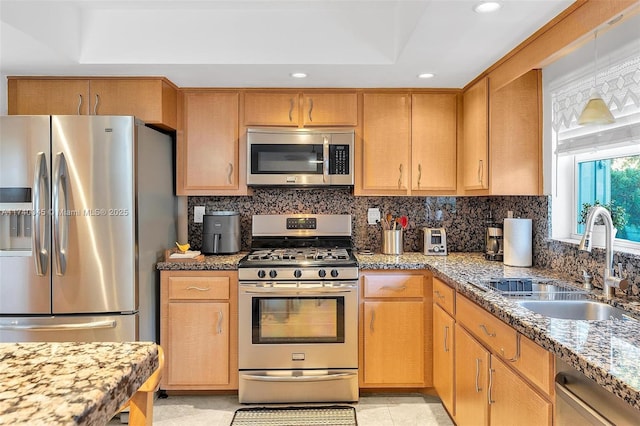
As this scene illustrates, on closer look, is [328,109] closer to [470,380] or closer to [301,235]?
[301,235]

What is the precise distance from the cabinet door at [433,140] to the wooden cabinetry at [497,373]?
3.86 feet

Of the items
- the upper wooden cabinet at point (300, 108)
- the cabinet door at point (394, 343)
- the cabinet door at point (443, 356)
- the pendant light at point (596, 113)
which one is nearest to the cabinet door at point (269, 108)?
the upper wooden cabinet at point (300, 108)

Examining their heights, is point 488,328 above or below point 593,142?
below

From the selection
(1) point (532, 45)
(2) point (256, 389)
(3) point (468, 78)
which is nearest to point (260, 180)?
(2) point (256, 389)

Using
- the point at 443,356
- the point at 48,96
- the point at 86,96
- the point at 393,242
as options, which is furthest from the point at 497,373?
the point at 48,96

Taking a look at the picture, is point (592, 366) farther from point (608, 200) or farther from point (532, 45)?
point (532, 45)

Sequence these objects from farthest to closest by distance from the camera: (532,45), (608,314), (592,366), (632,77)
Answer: (532,45), (632,77), (608,314), (592,366)

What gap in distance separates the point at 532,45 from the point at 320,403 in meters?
2.45

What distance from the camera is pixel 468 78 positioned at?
2787 millimetres

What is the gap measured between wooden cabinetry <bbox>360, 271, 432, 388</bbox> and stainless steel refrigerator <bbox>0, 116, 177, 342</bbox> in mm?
1480

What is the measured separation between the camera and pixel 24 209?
2.35 m

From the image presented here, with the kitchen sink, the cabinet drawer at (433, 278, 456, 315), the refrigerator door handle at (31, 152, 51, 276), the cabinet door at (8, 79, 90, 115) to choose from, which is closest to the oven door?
the cabinet drawer at (433, 278, 456, 315)

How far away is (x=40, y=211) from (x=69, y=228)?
0.18 m

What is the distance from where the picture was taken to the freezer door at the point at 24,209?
2.35 meters
